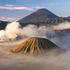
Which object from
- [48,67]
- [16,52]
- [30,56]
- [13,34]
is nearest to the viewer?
[48,67]

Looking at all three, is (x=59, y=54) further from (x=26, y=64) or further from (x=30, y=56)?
(x=26, y=64)

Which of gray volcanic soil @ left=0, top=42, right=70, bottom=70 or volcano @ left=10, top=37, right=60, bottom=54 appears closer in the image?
gray volcanic soil @ left=0, top=42, right=70, bottom=70

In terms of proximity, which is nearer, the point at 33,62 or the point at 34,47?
the point at 33,62

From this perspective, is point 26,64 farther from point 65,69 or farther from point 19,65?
point 65,69

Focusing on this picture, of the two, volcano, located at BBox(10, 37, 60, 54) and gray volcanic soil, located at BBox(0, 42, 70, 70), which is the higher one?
volcano, located at BBox(10, 37, 60, 54)

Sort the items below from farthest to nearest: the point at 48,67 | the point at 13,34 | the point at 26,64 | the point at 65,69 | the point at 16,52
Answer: the point at 13,34 < the point at 16,52 < the point at 26,64 < the point at 48,67 < the point at 65,69

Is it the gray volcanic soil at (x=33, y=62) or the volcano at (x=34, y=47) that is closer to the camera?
the gray volcanic soil at (x=33, y=62)

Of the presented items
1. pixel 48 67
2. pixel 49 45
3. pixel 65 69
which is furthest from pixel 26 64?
pixel 49 45

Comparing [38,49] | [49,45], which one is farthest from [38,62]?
[49,45]

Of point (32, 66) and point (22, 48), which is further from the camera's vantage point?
point (22, 48)

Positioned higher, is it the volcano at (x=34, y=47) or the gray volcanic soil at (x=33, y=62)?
the volcano at (x=34, y=47)

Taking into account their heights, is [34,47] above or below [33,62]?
above
